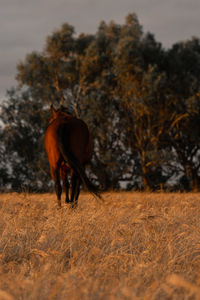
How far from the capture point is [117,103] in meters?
27.4

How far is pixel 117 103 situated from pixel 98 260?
2395cm

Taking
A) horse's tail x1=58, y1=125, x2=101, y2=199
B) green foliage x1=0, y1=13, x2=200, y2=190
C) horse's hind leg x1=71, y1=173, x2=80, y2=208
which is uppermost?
green foliage x1=0, y1=13, x2=200, y2=190

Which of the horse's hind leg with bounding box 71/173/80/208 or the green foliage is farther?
the green foliage

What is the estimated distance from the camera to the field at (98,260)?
2.84 metres

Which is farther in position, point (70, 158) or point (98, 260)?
point (70, 158)

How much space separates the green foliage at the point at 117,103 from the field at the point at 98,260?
18697 mm

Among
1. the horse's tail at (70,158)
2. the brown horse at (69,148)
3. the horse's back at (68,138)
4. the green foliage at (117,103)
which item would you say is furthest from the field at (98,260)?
the green foliage at (117,103)

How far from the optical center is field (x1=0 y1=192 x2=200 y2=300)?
2844mm

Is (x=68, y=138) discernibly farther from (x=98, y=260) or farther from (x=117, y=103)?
(x=117, y=103)

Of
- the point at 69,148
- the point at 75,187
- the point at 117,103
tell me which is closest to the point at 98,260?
the point at 69,148

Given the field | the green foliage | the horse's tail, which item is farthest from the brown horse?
the green foliage

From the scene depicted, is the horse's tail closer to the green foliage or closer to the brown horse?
the brown horse

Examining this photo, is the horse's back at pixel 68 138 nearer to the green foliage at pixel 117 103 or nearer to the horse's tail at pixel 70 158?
the horse's tail at pixel 70 158

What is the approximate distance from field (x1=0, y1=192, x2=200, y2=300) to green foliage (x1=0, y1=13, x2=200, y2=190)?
1870 centimetres
